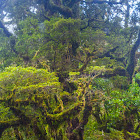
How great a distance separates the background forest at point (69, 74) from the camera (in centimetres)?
642

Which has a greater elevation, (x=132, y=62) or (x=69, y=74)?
(x=132, y=62)

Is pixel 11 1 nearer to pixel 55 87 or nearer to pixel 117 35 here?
pixel 117 35

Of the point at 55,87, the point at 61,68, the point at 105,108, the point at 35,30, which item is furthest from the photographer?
the point at 35,30

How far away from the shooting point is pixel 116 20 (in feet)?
44.1

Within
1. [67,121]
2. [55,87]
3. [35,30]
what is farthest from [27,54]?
[67,121]

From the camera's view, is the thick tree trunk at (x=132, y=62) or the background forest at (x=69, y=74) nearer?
the background forest at (x=69, y=74)

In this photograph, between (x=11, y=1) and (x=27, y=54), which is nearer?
(x=27, y=54)

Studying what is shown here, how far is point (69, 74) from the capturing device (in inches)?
290

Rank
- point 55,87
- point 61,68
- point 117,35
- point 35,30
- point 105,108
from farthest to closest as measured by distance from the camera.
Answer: point 117,35, point 35,30, point 61,68, point 105,108, point 55,87

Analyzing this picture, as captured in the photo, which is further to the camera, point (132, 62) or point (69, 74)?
point (132, 62)

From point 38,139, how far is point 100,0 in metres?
12.1

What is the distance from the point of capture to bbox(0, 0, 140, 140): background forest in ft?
21.1

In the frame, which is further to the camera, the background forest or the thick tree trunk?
the thick tree trunk

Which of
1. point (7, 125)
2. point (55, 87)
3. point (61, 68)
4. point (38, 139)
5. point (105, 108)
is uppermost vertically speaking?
point (61, 68)
